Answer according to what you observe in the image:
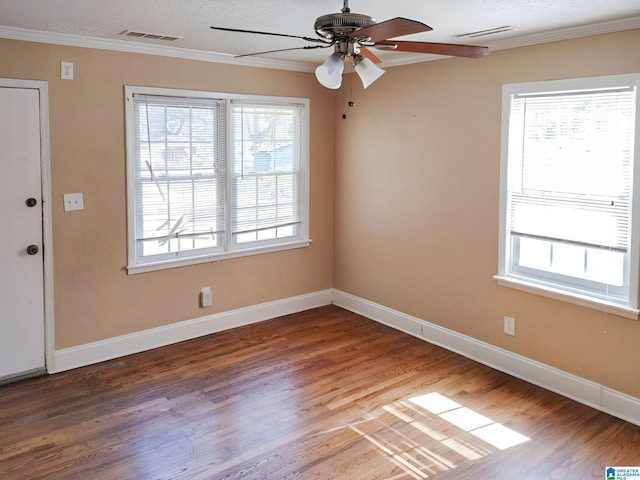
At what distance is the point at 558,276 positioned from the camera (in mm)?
3793

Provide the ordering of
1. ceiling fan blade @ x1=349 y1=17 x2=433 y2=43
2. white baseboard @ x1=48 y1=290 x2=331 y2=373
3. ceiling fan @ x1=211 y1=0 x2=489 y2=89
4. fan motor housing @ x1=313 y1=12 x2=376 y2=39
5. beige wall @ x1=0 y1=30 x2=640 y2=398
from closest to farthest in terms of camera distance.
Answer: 1. ceiling fan blade @ x1=349 y1=17 x2=433 y2=43
2. ceiling fan @ x1=211 y1=0 x2=489 y2=89
3. fan motor housing @ x1=313 y1=12 x2=376 y2=39
4. beige wall @ x1=0 y1=30 x2=640 y2=398
5. white baseboard @ x1=48 y1=290 x2=331 y2=373

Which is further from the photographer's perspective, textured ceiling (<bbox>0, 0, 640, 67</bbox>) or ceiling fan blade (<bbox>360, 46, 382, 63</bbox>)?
textured ceiling (<bbox>0, 0, 640, 67</bbox>)

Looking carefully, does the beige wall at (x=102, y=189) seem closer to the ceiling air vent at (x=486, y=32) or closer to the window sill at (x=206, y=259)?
the window sill at (x=206, y=259)

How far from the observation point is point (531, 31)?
3531mm

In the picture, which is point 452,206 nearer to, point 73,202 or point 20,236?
point 73,202

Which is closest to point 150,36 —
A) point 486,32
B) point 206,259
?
point 206,259

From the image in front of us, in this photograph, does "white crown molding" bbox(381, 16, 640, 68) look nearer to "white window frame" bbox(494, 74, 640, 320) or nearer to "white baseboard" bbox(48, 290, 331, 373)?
"white window frame" bbox(494, 74, 640, 320)

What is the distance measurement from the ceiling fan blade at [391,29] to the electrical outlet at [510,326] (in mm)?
2523

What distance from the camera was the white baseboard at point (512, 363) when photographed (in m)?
3.46

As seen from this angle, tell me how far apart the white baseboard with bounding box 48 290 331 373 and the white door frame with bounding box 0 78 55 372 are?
4.6 inches

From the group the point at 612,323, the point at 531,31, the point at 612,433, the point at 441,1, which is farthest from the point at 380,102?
the point at 612,433

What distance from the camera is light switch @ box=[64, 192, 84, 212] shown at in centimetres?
396

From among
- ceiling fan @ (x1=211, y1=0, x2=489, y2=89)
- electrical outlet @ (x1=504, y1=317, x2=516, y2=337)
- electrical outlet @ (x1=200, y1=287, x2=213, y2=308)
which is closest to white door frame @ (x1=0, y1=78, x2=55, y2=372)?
electrical outlet @ (x1=200, y1=287, x2=213, y2=308)

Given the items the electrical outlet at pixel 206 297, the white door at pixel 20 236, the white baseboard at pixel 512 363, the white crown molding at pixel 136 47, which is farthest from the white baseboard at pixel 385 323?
the white crown molding at pixel 136 47
